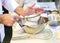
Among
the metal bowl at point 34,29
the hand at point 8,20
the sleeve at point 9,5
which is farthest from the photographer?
the sleeve at point 9,5

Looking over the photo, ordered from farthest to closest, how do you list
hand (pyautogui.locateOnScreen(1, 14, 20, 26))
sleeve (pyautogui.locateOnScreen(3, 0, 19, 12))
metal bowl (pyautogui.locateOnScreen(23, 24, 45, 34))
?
1. sleeve (pyautogui.locateOnScreen(3, 0, 19, 12))
2. metal bowl (pyautogui.locateOnScreen(23, 24, 45, 34))
3. hand (pyautogui.locateOnScreen(1, 14, 20, 26))

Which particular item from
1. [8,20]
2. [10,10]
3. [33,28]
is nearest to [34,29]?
[33,28]

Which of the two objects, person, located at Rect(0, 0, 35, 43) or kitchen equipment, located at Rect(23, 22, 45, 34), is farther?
kitchen equipment, located at Rect(23, 22, 45, 34)

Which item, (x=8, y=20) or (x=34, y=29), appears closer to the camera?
(x=8, y=20)

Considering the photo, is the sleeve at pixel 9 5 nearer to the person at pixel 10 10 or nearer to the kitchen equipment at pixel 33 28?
the person at pixel 10 10

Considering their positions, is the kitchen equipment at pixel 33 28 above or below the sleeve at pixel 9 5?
below

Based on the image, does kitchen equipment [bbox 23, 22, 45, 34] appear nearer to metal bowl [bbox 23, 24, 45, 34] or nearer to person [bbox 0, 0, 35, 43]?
metal bowl [bbox 23, 24, 45, 34]

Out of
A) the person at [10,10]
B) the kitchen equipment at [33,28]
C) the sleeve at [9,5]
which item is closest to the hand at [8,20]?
the person at [10,10]

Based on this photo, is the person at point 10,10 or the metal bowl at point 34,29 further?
the metal bowl at point 34,29

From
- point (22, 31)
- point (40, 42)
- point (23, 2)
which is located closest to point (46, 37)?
point (40, 42)

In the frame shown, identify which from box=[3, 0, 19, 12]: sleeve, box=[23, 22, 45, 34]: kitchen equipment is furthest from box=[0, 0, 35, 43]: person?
box=[23, 22, 45, 34]: kitchen equipment

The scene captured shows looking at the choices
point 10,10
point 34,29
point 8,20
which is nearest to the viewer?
point 8,20

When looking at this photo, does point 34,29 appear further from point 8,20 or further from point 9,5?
point 9,5

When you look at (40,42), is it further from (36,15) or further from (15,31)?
(36,15)
